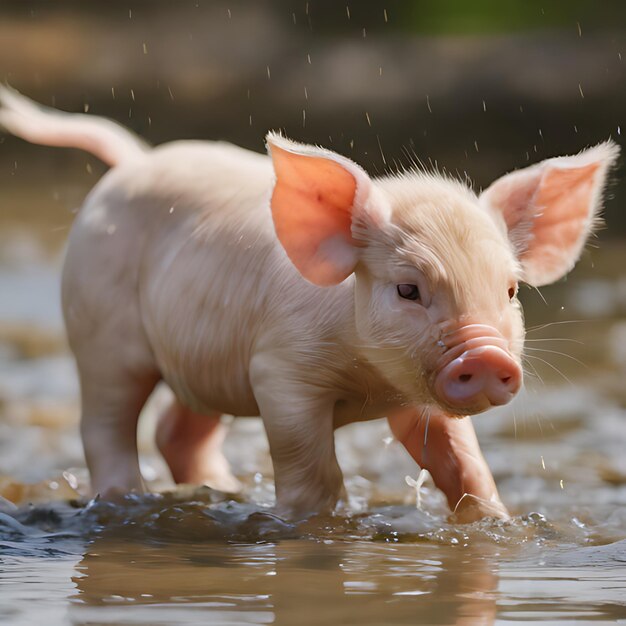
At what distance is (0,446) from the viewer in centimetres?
477

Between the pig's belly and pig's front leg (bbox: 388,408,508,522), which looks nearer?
pig's front leg (bbox: 388,408,508,522)

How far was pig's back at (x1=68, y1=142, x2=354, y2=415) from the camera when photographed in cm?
316

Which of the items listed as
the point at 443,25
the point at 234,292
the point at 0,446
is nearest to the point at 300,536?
the point at 234,292

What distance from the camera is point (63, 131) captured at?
13.1ft

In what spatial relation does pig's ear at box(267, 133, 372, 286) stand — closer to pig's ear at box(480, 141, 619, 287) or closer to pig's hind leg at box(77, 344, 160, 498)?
pig's ear at box(480, 141, 619, 287)

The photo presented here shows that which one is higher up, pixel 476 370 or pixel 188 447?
pixel 476 370

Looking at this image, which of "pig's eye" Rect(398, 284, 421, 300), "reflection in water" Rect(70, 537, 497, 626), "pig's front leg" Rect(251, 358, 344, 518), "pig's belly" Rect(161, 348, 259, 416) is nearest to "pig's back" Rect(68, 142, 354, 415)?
"pig's belly" Rect(161, 348, 259, 416)

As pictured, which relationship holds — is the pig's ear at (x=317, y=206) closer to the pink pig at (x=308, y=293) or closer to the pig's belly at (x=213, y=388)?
the pink pig at (x=308, y=293)

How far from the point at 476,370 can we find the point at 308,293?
1.98 feet

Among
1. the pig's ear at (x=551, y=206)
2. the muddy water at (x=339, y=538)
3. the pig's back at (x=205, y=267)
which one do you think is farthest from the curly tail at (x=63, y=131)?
the pig's ear at (x=551, y=206)

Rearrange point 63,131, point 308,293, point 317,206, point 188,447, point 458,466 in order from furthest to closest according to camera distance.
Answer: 1. point 188,447
2. point 63,131
3. point 458,466
4. point 308,293
5. point 317,206

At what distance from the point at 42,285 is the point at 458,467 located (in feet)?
18.4

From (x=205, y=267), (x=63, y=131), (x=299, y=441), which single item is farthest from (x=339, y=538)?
(x=63, y=131)

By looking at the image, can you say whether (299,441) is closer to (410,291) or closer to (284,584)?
(410,291)
